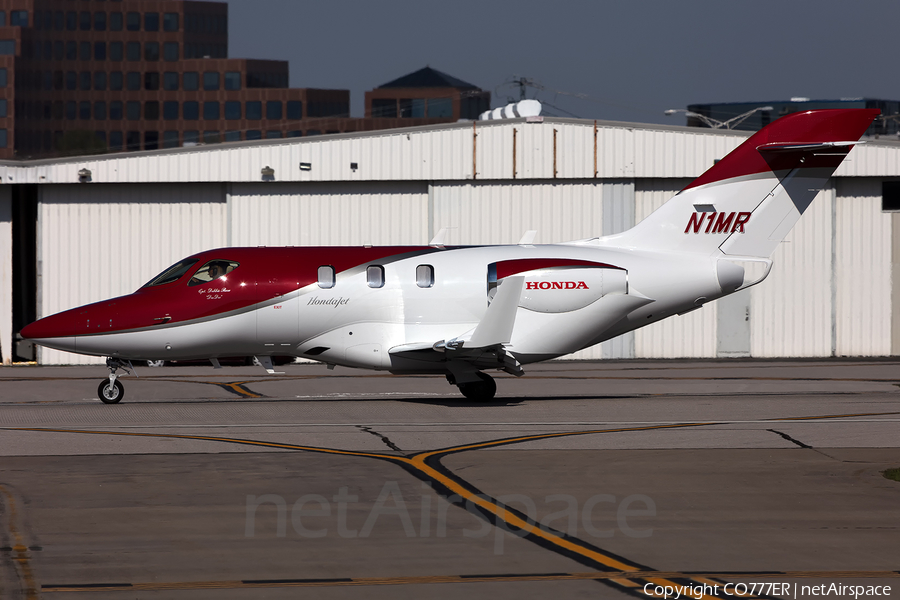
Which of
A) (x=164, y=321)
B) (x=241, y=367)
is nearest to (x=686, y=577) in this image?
(x=164, y=321)

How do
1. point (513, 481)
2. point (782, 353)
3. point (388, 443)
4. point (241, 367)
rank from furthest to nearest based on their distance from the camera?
point (782, 353) → point (241, 367) → point (388, 443) → point (513, 481)

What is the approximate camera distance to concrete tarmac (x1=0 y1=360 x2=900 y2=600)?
A: 831 cm

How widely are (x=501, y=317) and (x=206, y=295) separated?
5.87 metres

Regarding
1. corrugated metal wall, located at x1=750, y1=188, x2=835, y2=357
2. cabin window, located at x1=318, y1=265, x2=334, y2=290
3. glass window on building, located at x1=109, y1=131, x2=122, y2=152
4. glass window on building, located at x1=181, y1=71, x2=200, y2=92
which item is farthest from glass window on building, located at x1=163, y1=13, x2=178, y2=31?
cabin window, located at x1=318, y1=265, x2=334, y2=290

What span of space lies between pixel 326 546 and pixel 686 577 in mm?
3144

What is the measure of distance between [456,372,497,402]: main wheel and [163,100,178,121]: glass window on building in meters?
136

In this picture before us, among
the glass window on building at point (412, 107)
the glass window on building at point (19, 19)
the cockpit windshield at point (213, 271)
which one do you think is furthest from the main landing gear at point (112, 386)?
the glass window on building at point (412, 107)

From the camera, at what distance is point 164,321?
66.1ft

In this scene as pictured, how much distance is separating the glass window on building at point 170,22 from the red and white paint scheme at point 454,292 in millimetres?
142824

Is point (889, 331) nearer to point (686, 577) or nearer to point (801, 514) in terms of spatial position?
point (801, 514)

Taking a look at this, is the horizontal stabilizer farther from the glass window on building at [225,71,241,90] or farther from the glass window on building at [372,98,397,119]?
the glass window on building at [372,98,397,119]

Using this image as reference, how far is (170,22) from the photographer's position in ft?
503

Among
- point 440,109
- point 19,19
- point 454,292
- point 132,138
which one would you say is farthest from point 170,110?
point 454,292

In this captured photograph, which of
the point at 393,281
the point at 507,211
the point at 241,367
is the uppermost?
the point at 507,211
